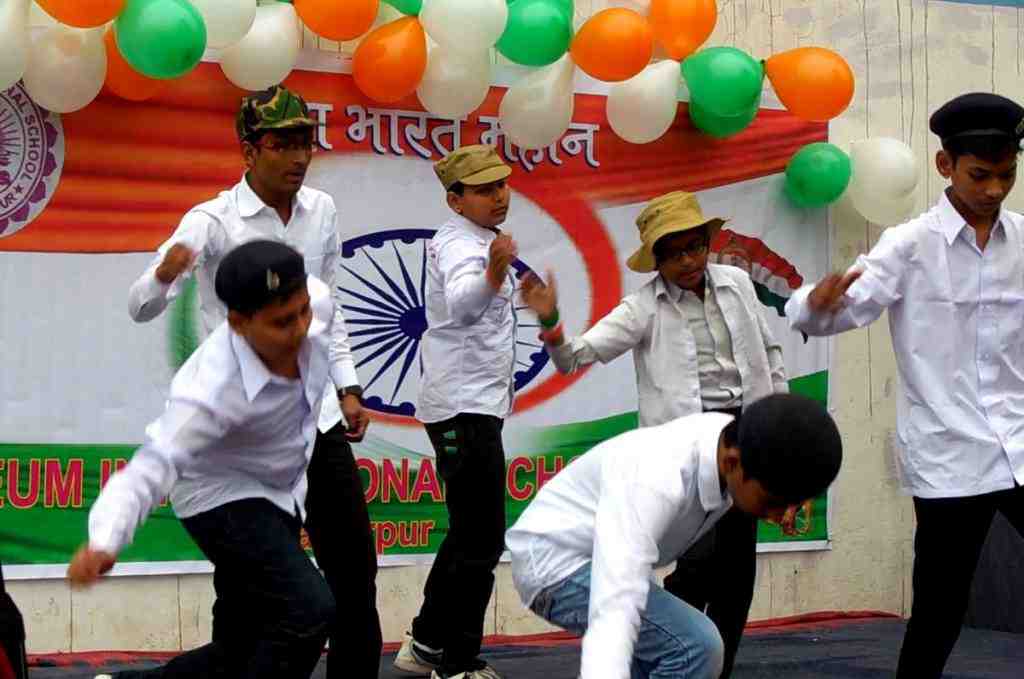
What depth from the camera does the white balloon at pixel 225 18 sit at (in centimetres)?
582

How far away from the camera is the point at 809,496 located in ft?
11.4

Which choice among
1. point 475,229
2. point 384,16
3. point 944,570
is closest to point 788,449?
point 944,570

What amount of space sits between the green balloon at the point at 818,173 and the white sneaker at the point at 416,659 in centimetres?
270

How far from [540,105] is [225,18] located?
1385 millimetres

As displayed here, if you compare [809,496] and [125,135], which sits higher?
[125,135]

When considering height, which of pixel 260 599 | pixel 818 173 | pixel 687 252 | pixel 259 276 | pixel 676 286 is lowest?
pixel 260 599

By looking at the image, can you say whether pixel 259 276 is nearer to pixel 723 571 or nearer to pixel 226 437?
pixel 226 437

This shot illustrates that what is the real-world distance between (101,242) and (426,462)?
156cm

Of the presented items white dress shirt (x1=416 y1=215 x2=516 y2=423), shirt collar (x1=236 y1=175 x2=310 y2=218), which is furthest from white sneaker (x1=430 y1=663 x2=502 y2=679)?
shirt collar (x1=236 y1=175 x2=310 y2=218)

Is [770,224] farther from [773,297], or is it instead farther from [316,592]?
[316,592]

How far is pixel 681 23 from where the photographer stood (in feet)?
22.4

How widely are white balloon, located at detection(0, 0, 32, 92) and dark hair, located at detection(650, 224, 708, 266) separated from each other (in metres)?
2.25

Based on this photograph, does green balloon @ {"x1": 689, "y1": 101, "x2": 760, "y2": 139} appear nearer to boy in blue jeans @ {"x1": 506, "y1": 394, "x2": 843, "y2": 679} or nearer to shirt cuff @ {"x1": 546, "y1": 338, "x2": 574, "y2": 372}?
shirt cuff @ {"x1": 546, "y1": 338, "x2": 574, "y2": 372}

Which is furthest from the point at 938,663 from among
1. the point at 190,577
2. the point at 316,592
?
the point at 190,577
